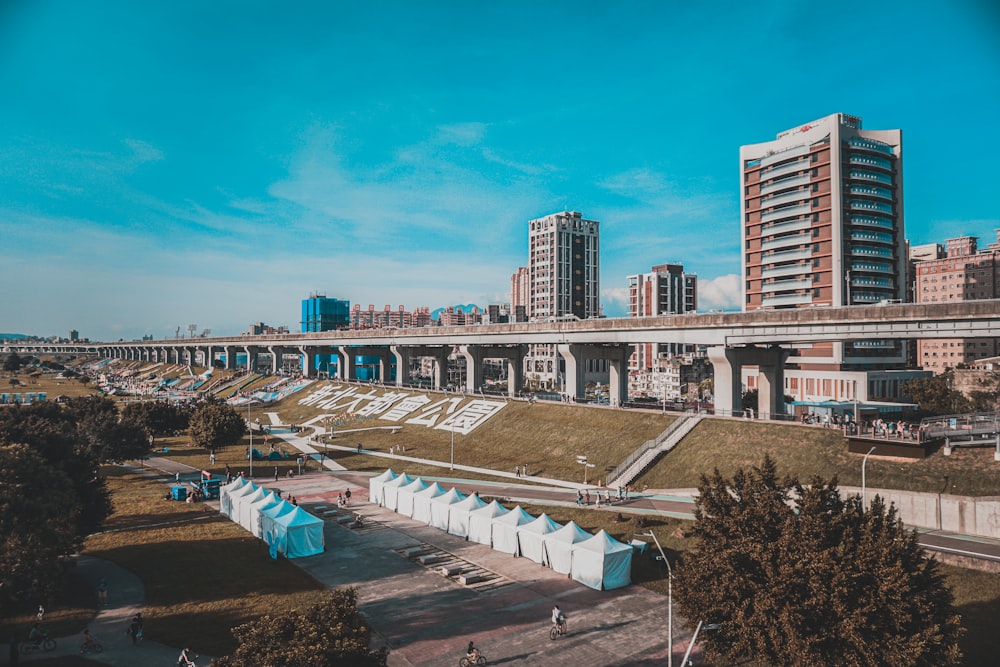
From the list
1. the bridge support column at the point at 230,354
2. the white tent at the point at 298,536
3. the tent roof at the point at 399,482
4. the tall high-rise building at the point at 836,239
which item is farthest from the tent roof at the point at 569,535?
the bridge support column at the point at 230,354

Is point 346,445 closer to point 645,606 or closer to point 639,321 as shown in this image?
point 639,321

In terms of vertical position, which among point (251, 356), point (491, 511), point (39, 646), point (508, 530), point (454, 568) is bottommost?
point (454, 568)

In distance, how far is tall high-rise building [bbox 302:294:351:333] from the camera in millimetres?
188250

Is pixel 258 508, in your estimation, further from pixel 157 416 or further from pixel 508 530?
pixel 157 416

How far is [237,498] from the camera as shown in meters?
40.6

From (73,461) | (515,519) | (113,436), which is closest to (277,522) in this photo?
(73,461)

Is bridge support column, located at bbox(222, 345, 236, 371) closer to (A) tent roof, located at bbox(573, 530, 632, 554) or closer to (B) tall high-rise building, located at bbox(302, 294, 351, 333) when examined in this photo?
(B) tall high-rise building, located at bbox(302, 294, 351, 333)

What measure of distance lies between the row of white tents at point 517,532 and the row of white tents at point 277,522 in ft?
27.0

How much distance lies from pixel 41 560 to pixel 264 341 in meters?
143

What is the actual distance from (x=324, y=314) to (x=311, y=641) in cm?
18318

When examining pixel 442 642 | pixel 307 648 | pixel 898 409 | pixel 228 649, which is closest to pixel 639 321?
pixel 898 409

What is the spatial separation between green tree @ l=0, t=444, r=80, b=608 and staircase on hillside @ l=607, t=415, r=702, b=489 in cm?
3740

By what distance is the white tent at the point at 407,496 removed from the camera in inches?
1663

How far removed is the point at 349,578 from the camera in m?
30.5
